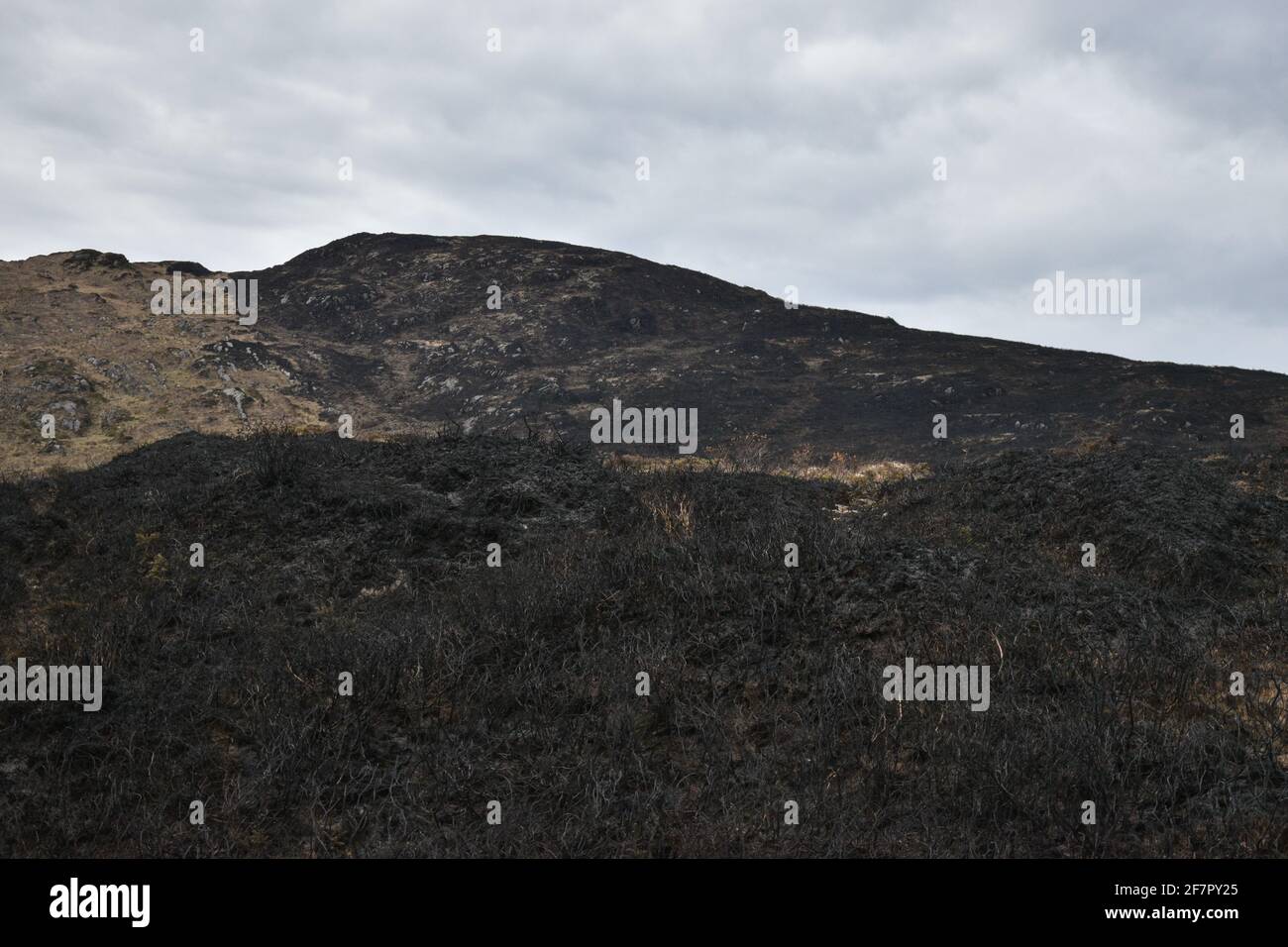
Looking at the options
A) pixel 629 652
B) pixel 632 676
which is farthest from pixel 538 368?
pixel 632 676

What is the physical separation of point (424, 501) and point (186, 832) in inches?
319

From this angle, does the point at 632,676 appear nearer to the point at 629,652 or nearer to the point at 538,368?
the point at 629,652

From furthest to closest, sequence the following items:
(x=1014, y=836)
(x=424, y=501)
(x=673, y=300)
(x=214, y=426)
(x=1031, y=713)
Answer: (x=673, y=300) < (x=214, y=426) < (x=424, y=501) < (x=1031, y=713) < (x=1014, y=836)

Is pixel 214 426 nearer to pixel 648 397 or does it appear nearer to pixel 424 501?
pixel 648 397

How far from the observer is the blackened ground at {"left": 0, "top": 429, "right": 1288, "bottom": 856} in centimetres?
525

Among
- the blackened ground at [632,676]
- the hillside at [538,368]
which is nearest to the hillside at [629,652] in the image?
the blackened ground at [632,676]

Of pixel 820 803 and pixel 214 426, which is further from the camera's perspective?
pixel 214 426

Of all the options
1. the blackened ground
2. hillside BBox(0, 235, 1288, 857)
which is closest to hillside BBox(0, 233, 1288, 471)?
hillside BBox(0, 235, 1288, 857)

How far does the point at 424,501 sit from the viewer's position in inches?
521

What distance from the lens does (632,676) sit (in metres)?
7.13

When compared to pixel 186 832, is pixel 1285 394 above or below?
above

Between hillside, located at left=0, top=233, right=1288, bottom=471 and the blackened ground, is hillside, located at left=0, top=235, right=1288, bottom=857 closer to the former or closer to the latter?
the blackened ground

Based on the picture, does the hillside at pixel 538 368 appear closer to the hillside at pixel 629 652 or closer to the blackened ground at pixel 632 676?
the hillside at pixel 629 652
